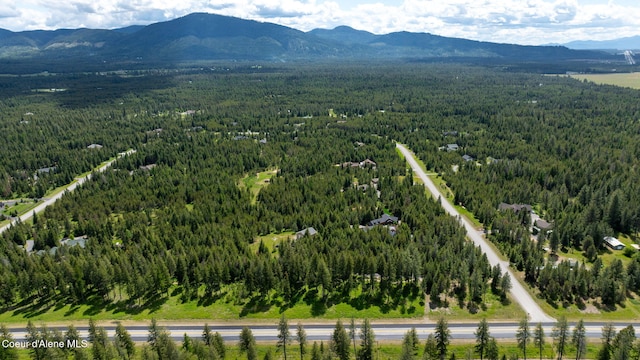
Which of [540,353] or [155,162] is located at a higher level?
[155,162]

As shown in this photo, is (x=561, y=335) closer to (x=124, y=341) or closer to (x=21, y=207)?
(x=124, y=341)

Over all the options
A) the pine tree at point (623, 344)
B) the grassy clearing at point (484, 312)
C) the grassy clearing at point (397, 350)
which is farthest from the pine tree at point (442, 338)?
the pine tree at point (623, 344)

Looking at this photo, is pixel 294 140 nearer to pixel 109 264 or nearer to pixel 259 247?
pixel 259 247

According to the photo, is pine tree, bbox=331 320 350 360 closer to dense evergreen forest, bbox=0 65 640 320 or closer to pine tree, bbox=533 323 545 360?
dense evergreen forest, bbox=0 65 640 320

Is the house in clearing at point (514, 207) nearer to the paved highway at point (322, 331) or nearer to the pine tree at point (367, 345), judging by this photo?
the paved highway at point (322, 331)

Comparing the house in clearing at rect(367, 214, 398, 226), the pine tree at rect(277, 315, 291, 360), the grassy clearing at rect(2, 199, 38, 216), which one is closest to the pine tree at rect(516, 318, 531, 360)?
the pine tree at rect(277, 315, 291, 360)

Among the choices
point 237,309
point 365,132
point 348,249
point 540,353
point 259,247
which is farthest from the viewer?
point 365,132

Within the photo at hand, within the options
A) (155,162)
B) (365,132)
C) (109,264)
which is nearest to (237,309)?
(109,264)

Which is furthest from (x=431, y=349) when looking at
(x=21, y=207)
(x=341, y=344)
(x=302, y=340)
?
(x=21, y=207)
